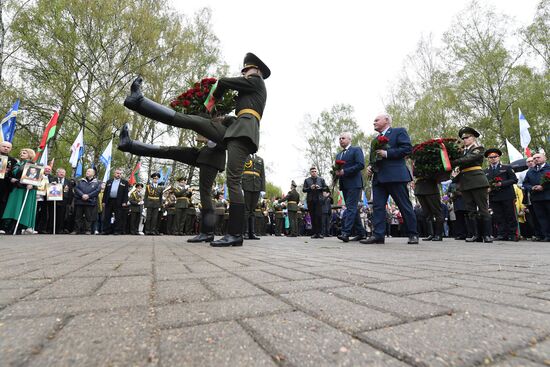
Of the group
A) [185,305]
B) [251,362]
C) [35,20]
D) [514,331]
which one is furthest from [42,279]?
[35,20]

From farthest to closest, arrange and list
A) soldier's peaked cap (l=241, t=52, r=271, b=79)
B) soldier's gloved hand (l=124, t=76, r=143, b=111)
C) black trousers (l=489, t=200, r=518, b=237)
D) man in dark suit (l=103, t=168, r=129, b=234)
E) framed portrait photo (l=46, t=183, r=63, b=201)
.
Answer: man in dark suit (l=103, t=168, r=129, b=234) < framed portrait photo (l=46, t=183, r=63, b=201) < black trousers (l=489, t=200, r=518, b=237) < soldier's peaked cap (l=241, t=52, r=271, b=79) < soldier's gloved hand (l=124, t=76, r=143, b=111)

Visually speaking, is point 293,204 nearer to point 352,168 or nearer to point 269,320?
point 352,168

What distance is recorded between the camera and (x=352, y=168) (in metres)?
6.41

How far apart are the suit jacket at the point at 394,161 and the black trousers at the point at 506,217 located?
444 centimetres

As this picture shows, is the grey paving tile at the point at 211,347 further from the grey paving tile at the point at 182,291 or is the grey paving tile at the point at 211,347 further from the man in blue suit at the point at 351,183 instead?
the man in blue suit at the point at 351,183

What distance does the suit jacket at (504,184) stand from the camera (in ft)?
25.2

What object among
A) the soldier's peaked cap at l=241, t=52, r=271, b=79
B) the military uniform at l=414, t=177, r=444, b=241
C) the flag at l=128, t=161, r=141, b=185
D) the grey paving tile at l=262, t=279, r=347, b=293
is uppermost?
the flag at l=128, t=161, r=141, b=185

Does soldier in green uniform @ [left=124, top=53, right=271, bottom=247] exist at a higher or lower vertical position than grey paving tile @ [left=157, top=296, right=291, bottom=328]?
higher

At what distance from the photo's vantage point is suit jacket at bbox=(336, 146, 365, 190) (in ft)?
21.1

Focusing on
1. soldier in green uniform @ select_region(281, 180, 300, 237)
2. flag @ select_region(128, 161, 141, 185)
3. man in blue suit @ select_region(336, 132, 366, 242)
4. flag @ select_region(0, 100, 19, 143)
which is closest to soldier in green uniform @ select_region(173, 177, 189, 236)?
soldier in green uniform @ select_region(281, 180, 300, 237)

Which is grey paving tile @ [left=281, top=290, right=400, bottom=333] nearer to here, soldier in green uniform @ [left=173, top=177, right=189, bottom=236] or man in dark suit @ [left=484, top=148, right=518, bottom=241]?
man in dark suit @ [left=484, top=148, right=518, bottom=241]

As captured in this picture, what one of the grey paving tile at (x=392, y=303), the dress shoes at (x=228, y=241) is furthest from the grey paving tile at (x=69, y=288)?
the dress shoes at (x=228, y=241)

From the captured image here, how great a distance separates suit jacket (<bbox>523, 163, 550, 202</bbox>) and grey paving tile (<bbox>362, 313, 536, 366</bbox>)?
9.05 m

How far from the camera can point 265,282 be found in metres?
1.54
